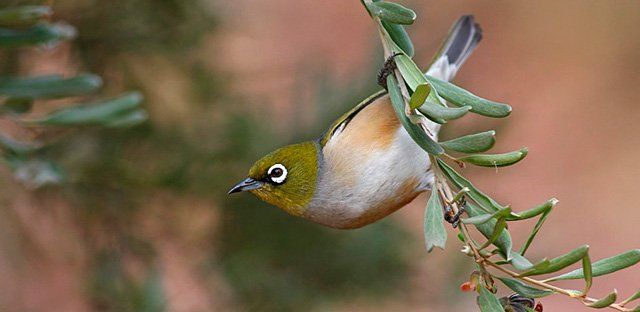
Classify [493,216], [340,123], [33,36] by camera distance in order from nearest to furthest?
[493,216], [33,36], [340,123]

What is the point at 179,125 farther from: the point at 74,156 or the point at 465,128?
the point at 465,128

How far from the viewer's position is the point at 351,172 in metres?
1.52

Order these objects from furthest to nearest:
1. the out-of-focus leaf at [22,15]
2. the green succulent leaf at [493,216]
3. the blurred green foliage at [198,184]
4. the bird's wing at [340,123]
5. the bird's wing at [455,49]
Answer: the blurred green foliage at [198,184], the bird's wing at [455,49], the bird's wing at [340,123], the out-of-focus leaf at [22,15], the green succulent leaf at [493,216]

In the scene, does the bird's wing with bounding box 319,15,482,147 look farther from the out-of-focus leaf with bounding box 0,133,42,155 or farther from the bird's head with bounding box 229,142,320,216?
the out-of-focus leaf with bounding box 0,133,42,155

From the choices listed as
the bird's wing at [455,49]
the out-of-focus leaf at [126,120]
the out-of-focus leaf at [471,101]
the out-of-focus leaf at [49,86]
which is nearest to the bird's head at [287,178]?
the out-of-focus leaf at [126,120]

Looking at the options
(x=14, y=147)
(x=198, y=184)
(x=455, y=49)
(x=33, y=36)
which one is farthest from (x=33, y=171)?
(x=455, y=49)

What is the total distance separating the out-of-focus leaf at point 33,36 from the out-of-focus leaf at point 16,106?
5.3 inches

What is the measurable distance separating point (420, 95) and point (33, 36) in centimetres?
77

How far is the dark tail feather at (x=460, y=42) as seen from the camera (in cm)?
189

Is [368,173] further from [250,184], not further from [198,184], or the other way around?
[198,184]

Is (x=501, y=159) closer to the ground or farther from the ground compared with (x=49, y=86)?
farther from the ground

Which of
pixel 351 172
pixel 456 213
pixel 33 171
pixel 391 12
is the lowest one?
pixel 33 171

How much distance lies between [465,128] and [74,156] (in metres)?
0.98

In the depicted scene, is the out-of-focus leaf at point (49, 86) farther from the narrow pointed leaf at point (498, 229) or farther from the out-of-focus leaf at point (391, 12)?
the narrow pointed leaf at point (498, 229)
